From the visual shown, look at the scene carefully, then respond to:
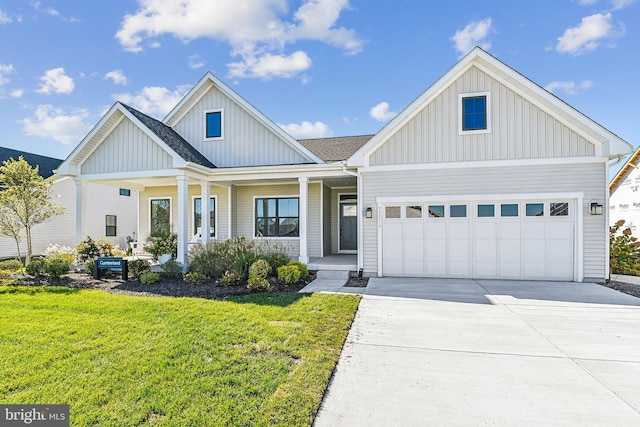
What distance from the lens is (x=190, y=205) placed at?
44.4 feet

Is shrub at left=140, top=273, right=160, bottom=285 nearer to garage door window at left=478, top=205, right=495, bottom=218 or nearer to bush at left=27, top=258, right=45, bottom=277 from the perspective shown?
bush at left=27, top=258, right=45, bottom=277

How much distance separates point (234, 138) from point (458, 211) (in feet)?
26.8

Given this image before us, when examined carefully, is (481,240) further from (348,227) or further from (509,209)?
(348,227)

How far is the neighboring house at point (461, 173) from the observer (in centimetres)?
856

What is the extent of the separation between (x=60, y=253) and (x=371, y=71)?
13902 mm

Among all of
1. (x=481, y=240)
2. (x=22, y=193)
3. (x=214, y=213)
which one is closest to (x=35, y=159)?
(x=22, y=193)

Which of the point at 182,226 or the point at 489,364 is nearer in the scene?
the point at 489,364

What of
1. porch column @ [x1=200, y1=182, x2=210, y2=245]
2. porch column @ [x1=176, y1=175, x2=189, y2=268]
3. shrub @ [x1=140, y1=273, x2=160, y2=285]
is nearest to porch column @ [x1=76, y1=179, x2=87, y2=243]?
porch column @ [x1=176, y1=175, x2=189, y2=268]

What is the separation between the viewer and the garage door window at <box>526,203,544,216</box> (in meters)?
8.79

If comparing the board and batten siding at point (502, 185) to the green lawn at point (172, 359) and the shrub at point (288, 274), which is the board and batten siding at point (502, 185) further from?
the green lawn at point (172, 359)

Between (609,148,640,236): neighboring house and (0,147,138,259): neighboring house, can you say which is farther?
(0,147,138,259): neighboring house

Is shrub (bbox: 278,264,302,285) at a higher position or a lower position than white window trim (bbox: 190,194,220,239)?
lower

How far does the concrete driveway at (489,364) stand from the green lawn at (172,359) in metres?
0.44

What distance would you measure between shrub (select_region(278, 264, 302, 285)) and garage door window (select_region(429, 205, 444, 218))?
418 cm
